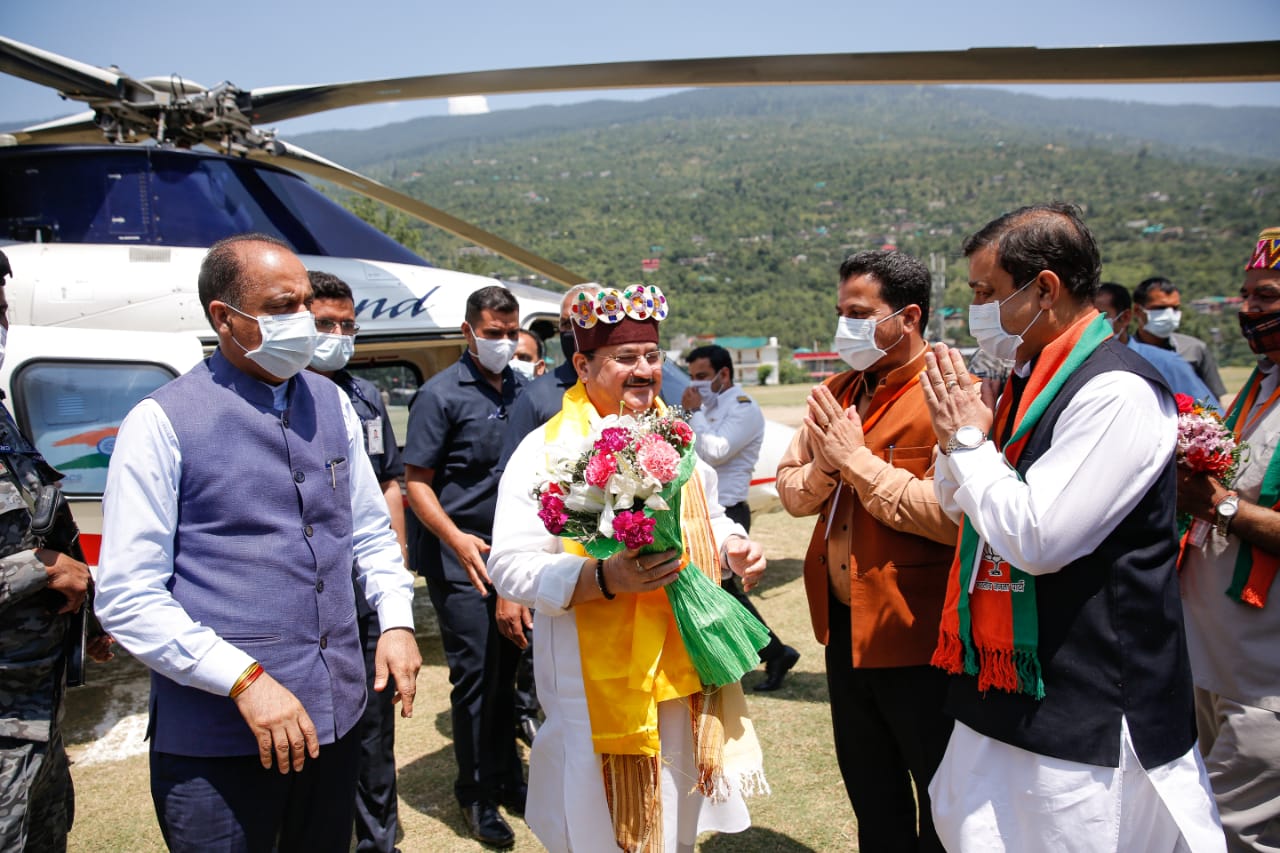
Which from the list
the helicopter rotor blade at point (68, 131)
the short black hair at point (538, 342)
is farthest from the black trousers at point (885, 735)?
the helicopter rotor blade at point (68, 131)

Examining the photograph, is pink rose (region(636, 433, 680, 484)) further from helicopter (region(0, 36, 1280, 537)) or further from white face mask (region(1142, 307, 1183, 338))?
white face mask (region(1142, 307, 1183, 338))

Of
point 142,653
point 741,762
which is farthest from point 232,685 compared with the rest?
point 741,762

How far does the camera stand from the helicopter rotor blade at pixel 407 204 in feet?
26.2

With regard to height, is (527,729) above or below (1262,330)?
below

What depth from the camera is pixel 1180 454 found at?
2836mm

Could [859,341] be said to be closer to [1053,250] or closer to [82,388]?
[1053,250]

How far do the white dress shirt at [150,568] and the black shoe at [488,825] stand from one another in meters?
2.26

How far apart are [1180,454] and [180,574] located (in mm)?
3045

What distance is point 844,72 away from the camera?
5352 millimetres

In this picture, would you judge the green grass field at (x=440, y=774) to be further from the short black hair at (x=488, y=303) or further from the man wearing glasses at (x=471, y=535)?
the short black hair at (x=488, y=303)

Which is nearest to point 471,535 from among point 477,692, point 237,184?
point 477,692

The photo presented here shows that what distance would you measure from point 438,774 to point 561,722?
8.14 feet

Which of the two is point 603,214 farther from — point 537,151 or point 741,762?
point 741,762

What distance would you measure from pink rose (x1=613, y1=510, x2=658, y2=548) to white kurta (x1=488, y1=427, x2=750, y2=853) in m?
0.41
